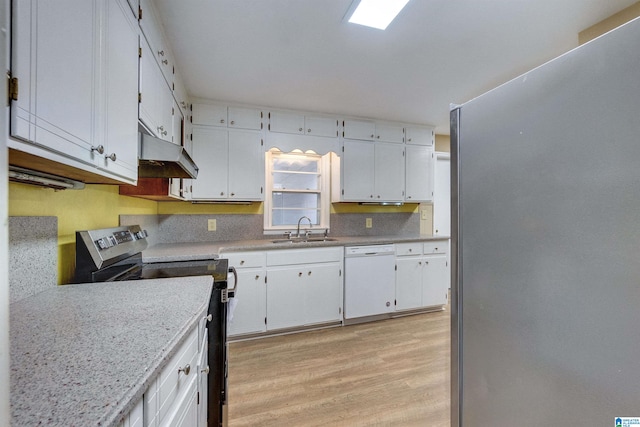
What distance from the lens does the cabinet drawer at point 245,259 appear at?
253 cm

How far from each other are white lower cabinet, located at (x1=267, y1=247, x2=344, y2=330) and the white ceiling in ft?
5.29

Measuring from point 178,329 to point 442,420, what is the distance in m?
1.63

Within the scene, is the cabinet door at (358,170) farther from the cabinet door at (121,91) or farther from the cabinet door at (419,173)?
the cabinet door at (121,91)

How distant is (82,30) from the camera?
0.83 metres

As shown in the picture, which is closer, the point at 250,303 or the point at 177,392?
the point at 177,392

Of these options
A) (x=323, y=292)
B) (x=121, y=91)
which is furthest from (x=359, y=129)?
(x=121, y=91)

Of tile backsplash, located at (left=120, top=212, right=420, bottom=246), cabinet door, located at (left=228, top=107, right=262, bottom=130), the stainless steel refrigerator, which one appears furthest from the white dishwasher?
the stainless steel refrigerator

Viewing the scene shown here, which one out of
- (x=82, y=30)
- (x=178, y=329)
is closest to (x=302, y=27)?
Answer: (x=82, y=30)

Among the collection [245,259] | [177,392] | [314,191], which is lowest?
[177,392]

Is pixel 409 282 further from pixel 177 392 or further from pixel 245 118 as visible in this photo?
pixel 177 392

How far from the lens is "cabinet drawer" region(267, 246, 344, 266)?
2.67 meters

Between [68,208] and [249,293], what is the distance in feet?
5.22

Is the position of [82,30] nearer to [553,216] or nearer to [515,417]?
[553,216]

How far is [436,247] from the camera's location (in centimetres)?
334
